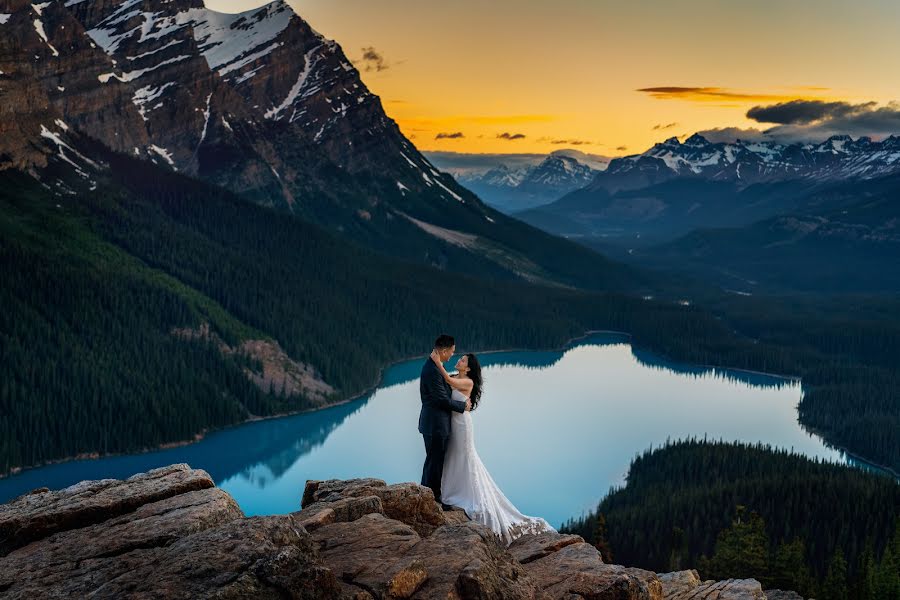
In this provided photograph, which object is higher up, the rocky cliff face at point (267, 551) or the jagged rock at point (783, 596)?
the rocky cliff face at point (267, 551)

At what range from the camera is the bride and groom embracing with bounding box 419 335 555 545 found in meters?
26.4

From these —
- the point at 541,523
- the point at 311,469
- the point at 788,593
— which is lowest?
the point at 311,469

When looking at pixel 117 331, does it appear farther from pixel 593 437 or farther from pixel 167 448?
pixel 593 437

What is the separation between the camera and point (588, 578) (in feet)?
69.9

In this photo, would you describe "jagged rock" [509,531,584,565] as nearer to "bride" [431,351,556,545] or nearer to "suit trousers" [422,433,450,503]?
"bride" [431,351,556,545]

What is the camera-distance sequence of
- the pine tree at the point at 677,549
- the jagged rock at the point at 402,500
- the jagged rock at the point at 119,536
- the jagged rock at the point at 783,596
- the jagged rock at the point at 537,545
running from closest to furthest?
the jagged rock at the point at 119,536 → the jagged rock at the point at 402,500 → the jagged rock at the point at 537,545 → the jagged rock at the point at 783,596 → the pine tree at the point at 677,549

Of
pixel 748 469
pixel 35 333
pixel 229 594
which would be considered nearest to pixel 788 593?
pixel 229 594

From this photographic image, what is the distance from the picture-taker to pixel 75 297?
180875 millimetres

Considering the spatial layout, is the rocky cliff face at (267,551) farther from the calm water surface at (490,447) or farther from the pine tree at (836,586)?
the calm water surface at (490,447)

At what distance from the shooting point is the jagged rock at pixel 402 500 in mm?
23812

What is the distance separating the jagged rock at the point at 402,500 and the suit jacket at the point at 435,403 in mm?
2369

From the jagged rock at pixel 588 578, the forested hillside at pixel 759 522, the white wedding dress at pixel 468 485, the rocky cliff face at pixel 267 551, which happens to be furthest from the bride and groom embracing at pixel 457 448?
the forested hillside at pixel 759 522

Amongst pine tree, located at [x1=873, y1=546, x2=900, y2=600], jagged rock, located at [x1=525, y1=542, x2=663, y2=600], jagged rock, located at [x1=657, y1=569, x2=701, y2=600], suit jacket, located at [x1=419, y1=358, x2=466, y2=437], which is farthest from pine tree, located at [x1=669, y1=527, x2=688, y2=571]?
jagged rock, located at [x1=525, y1=542, x2=663, y2=600]

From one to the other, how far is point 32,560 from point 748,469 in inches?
4643
